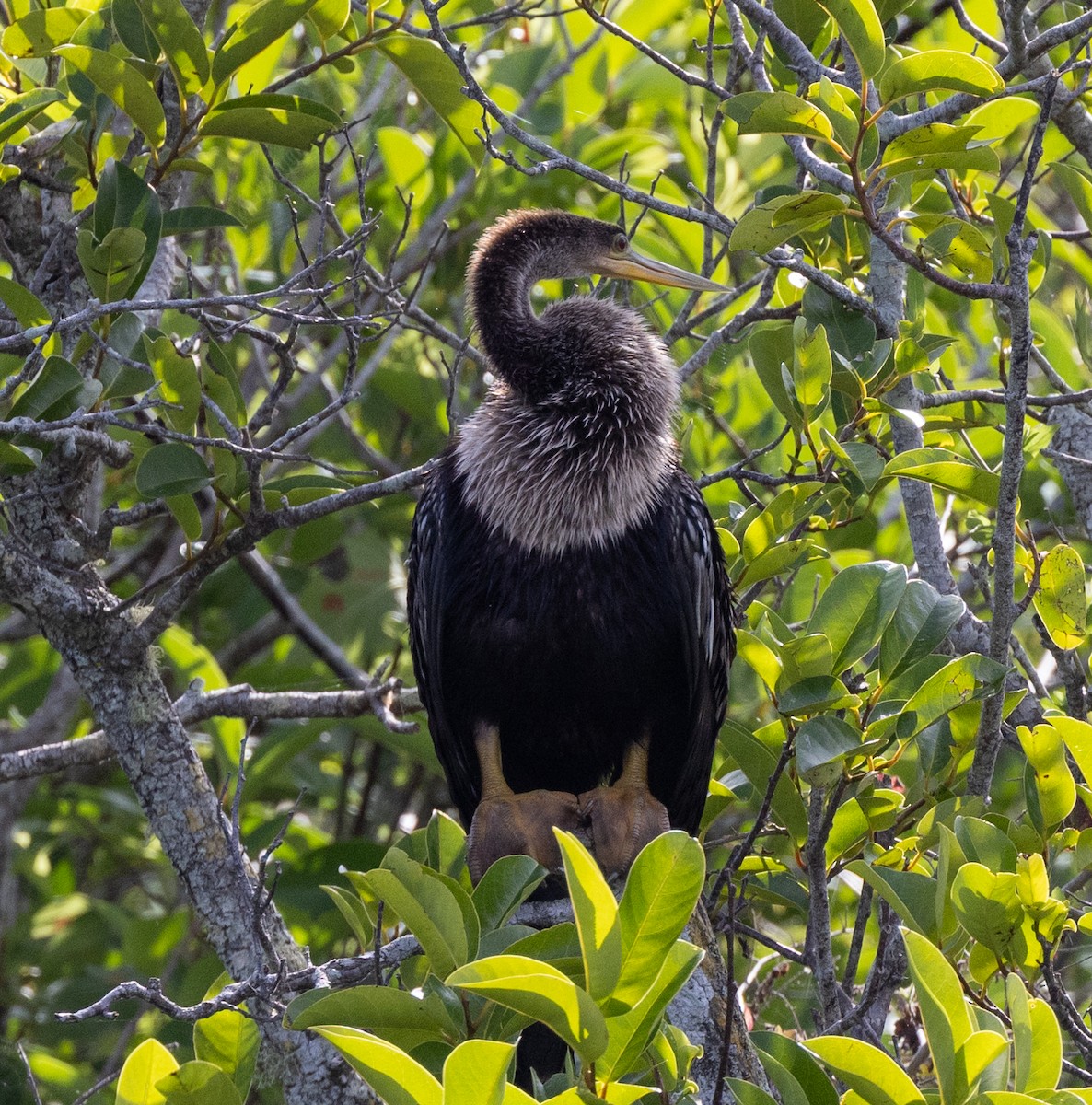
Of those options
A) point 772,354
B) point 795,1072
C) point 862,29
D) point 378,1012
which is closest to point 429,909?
point 378,1012

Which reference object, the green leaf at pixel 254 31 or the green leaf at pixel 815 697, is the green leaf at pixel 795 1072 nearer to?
the green leaf at pixel 815 697

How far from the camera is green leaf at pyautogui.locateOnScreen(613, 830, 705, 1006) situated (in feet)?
5.20

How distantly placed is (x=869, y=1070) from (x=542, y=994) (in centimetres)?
46

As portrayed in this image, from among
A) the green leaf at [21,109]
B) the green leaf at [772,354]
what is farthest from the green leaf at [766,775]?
the green leaf at [21,109]

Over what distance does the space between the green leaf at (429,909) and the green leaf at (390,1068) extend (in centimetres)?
29

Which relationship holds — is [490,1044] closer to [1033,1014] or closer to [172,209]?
[1033,1014]

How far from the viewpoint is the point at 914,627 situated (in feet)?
8.82

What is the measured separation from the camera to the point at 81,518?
11.1 ft

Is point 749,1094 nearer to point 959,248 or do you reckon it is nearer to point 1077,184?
point 959,248

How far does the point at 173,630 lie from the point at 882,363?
8.18ft

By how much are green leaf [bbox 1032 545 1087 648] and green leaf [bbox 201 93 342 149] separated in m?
1.87

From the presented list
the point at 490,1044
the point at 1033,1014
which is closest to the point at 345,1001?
the point at 490,1044

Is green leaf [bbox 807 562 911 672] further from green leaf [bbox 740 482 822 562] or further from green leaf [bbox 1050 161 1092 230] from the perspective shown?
green leaf [bbox 1050 161 1092 230]

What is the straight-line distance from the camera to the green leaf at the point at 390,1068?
150 cm
